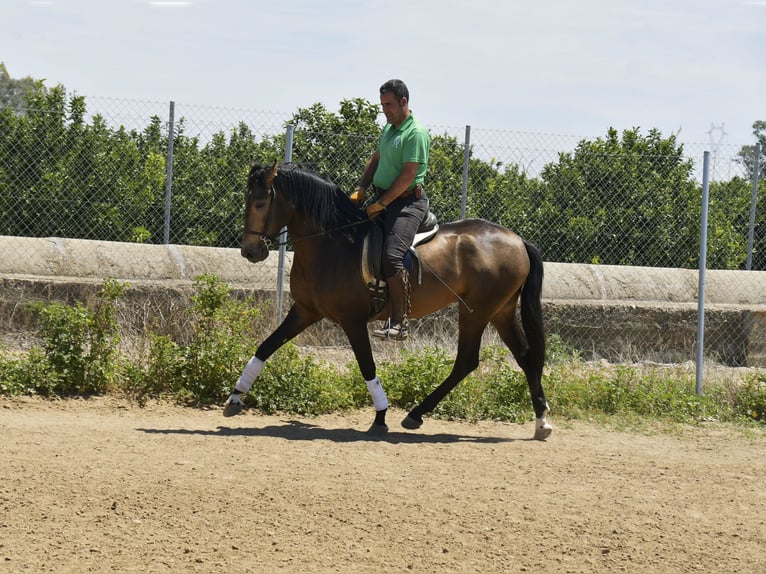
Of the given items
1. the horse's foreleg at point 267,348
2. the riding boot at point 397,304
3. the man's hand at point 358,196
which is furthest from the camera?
the man's hand at point 358,196

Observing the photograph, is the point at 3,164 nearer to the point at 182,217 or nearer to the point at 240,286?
the point at 182,217

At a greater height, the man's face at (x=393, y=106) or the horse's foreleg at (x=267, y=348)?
the man's face at (x=393, y=106)

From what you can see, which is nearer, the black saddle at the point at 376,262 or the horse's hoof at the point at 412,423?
the black saddle at the point at 376,262

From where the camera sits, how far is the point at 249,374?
27.4ft

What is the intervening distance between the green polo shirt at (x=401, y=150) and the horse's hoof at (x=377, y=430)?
1986mm

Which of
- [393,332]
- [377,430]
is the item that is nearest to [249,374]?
[377,430]

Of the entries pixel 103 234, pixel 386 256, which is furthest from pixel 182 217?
pixel 386 256

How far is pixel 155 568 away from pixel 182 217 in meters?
7.69

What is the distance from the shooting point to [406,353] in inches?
390

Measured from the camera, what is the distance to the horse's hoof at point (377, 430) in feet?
26.9

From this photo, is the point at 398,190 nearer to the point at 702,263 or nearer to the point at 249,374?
the point at 249,374

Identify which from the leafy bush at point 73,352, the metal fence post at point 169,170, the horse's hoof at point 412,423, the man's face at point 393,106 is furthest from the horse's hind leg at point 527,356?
the metal fence post at point 169,170

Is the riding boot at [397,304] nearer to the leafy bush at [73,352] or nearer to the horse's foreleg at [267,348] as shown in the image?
the horse's foreleg at [267,348]

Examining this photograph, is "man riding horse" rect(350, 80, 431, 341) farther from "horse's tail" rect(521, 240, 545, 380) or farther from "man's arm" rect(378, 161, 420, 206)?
"horse's tail" rect(521, 240, 545, 380)
